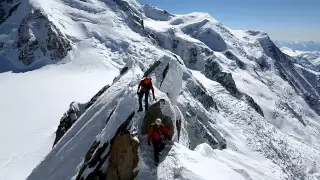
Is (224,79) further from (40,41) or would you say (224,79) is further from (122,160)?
(122,160)

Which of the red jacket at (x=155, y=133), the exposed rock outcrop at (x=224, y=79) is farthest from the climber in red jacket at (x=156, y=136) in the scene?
the exposed rock outcrop at (x=224, y=79)

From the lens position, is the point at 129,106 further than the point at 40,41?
No

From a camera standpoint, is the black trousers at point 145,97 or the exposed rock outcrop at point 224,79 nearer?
the black trousers at point 145,97

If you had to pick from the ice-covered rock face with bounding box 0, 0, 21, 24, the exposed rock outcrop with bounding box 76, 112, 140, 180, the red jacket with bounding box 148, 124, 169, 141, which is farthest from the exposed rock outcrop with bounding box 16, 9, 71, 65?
the red jacket with bounding box 148, 124, 169, 141

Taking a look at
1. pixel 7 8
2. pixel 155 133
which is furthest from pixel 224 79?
pixel 155 133

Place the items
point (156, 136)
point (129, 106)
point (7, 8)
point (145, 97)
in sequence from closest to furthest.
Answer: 1. point (156, 136)
2. point (145, 97)
3. point (129, 106)
4. point (7, 8)

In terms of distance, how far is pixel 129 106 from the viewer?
60.3 feet

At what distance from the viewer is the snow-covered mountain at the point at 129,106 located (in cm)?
1688

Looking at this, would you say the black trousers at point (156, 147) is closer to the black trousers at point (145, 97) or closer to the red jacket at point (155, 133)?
the red jacket at point (155, 133)

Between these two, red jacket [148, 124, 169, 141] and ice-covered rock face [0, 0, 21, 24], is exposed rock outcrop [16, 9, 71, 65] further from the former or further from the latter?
red jacket [148, 124, 169, 141]

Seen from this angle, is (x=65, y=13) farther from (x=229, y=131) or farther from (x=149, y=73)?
(x=149, y=73)

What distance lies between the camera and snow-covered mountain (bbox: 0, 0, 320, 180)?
16875 millimetres

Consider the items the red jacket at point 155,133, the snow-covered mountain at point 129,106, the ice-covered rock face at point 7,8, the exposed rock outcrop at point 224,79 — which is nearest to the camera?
the red jacket at point 155,133

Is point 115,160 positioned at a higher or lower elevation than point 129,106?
lower
